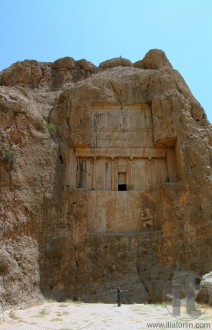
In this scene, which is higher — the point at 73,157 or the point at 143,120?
the point at 143,120

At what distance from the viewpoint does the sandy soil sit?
9.98 metres

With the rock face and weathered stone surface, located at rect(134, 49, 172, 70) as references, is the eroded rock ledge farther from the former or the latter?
the rock face

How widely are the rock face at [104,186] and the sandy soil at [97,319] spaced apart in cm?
304

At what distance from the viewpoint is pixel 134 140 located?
22.5m

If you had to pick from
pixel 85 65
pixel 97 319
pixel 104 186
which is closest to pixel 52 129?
pixel 104 186

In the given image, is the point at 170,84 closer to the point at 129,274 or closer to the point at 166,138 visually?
the point at 166,138

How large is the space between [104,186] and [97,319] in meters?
11.1

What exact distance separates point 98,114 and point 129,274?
10.7 metres

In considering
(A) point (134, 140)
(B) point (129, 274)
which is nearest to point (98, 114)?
(A) point (134, 140)

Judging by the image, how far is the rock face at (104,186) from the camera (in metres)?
17.3

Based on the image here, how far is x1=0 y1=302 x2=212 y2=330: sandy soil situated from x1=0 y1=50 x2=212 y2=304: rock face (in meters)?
3.04

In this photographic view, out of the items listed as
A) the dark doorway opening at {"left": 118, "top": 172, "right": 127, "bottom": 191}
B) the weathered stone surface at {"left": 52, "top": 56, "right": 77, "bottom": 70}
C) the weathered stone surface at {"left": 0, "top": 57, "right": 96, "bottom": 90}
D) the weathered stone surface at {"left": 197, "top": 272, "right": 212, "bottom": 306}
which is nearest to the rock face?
the dark doorway opening at {"left": 118, "top": 172, "right": 127, "bottom": 191}

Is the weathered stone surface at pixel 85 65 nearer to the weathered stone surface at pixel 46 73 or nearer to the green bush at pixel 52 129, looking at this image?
the weathered stone surface at pixel 46 73

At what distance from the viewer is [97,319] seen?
11.3 m
